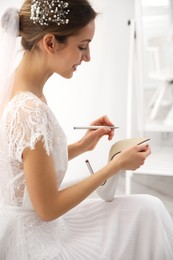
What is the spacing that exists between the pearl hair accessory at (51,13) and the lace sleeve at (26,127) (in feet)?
0.64

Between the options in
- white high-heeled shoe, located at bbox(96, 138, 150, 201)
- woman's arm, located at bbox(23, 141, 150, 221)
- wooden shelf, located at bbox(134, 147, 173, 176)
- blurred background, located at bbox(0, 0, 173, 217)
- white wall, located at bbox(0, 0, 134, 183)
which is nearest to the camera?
woman's arm, located at bbox(23, 141, 150, 221)

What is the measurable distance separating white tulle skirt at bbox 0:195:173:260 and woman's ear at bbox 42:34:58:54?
0.42 meters

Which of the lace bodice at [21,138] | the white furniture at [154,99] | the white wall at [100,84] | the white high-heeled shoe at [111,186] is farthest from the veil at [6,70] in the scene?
the white wall at [100,84]

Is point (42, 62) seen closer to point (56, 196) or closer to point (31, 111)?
point (31, 111)

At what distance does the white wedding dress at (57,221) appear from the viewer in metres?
0.82

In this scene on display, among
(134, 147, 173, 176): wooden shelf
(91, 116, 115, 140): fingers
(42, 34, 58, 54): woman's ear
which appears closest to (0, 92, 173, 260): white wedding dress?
(42, 34, 58, 54): woman's ear

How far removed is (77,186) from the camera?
0.88 m

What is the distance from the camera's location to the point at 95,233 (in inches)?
37.7

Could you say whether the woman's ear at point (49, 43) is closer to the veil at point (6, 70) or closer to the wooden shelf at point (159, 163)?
the veil at point (6, 70)

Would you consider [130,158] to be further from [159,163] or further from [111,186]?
[159,163]

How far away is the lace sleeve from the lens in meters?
0.80

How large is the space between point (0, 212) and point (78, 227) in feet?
0.74

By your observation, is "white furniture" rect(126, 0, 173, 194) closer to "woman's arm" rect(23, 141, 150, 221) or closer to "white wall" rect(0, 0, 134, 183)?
"white wall" rect(0, 0, 134, 183)

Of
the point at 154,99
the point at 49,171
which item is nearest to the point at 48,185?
the point at 49,171
